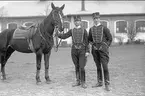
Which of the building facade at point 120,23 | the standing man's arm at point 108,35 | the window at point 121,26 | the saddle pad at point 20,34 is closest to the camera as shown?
the standing man's arm at point 108,35

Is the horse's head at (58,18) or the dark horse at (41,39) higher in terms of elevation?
the horse's head at (58,18)

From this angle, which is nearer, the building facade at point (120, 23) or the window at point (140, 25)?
the building facade at point (120, 23)

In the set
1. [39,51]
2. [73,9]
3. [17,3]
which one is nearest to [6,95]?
[39,51]

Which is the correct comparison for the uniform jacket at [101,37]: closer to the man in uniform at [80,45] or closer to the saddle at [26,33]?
the man in uniform at [80,45]

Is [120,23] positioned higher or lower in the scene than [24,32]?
higher

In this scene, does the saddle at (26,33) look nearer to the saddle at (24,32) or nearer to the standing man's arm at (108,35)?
the saddle at (24,32)

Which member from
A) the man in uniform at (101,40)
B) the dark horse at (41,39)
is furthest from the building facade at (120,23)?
the man in uniform at (101,40)

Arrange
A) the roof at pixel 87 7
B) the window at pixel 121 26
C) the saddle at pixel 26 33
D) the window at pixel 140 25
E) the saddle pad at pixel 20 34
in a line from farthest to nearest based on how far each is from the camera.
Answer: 1. the roof at pixel 87 7
2. the window at pixel 121 26
3. the window at pixel 140 25
4. the saddle pad at pixel 20 34
5. the saddle at pixel 26 33

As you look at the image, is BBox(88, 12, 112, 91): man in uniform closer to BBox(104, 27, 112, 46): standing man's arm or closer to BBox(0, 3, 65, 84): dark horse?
BBox(104, 27, 112, 46): standing man's arm

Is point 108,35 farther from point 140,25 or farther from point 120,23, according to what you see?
point 140,25

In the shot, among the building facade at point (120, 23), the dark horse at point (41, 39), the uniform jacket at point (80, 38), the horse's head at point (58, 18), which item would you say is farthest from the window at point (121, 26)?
the horse's head at point (58, 18)

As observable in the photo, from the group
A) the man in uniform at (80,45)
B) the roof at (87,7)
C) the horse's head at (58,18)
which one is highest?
the roof at (87,7)

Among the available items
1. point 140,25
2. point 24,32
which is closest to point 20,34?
point 24,32

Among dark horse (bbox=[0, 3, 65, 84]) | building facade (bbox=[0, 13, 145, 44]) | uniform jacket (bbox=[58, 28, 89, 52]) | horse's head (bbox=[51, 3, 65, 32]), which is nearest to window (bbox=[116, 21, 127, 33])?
building facade (bbox=[0, 13, 145, 44])
